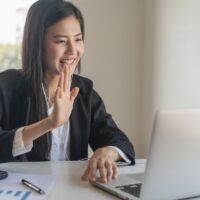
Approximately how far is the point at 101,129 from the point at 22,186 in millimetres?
609

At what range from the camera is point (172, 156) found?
85cm

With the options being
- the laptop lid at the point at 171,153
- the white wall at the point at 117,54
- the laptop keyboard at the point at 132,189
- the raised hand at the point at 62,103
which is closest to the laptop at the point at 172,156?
the laptop lid at the point at 171,153

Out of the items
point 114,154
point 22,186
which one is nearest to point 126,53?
point 114,154

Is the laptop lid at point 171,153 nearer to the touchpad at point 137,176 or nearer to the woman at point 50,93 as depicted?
the touchpad at point 137,176

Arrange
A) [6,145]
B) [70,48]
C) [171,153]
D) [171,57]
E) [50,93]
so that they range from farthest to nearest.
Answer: [171,57]
[50,93]
[70,48]
[6,145]
[171,153]

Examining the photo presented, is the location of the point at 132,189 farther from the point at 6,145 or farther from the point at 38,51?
the point at 38,51

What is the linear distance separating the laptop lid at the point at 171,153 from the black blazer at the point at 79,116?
1.82 feet

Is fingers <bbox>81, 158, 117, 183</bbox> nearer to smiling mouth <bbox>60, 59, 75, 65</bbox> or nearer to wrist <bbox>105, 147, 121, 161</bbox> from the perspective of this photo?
wrist <bbox>105, 147, 121, 161</bbox>

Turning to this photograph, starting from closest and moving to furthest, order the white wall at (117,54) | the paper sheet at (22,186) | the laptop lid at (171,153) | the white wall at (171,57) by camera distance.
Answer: the laptop lid at (171,153) → the paper sheet at (22,186) → the white wall at (171,57) → the white wall at (117,54)

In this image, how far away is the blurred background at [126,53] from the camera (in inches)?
108

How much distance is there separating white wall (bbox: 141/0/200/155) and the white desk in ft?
3.55

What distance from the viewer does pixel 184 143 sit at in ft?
2.82

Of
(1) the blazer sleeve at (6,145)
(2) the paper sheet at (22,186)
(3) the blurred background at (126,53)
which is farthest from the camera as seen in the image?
(3) the blurred background at (126,53)

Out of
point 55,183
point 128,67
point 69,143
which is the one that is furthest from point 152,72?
point 55,183
